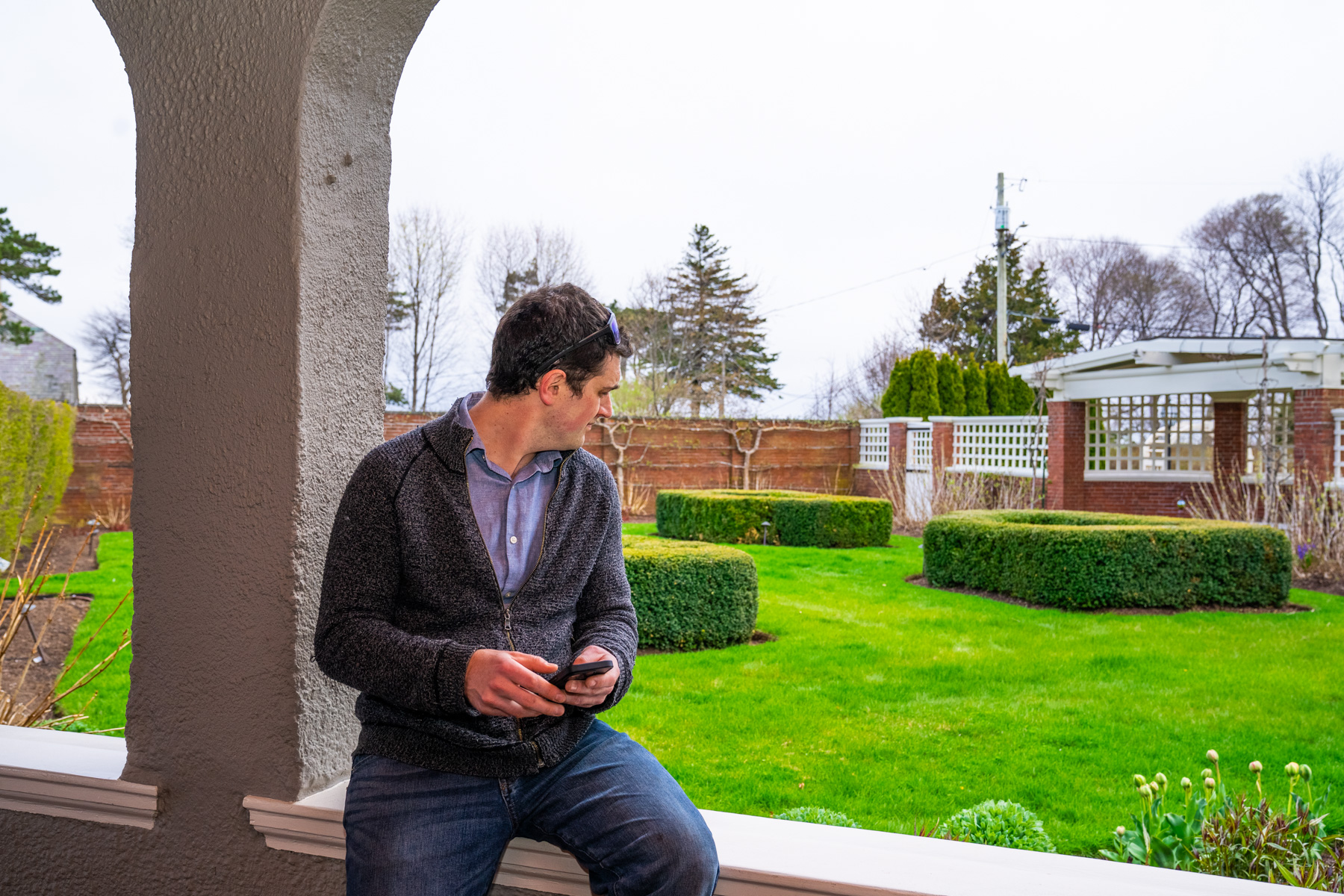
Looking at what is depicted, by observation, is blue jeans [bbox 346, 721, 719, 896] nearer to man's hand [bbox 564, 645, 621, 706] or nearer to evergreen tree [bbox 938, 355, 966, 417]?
man's hand [bbox 564, 645, 621, 706]

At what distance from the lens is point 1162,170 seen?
2088 centimetres

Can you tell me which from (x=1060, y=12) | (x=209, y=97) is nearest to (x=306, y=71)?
(x=209, y=97)

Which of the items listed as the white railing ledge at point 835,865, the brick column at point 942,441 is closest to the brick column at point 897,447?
the brick column at point 942,441

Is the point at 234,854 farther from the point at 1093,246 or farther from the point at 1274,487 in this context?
the point at 1093,246

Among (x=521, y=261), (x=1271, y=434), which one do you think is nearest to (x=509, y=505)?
(x=1271, y=434)

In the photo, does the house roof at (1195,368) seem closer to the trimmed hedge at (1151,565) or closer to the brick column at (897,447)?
the brick column at (897,447)

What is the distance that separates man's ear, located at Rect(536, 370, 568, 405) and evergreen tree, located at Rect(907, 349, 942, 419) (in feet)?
41.6

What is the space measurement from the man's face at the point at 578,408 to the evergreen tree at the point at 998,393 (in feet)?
44.5

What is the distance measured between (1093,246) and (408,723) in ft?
82.6

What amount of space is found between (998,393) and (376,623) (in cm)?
1411

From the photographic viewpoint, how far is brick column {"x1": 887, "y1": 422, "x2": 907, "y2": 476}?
520 inches

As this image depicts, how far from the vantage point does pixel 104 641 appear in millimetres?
4887

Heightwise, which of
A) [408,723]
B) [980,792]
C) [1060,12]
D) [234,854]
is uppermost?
[1060,12]

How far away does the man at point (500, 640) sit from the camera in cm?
113
